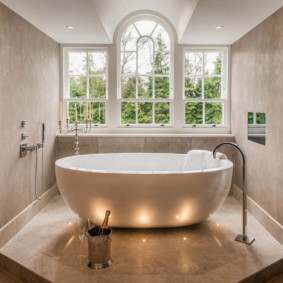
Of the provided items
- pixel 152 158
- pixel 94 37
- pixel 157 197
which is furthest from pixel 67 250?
pixel 94 37

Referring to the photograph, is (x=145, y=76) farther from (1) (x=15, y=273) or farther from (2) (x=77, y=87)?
(1) (x=15, y=273)

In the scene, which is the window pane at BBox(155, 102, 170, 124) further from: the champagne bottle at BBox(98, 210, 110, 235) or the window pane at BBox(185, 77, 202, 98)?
the champagne bottle at BBox(98, 210, 110, 235)

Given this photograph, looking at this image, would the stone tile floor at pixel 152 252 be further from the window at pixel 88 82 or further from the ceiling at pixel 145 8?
the ceiling at pixel 145 8

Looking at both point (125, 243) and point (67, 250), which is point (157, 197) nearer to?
point (125, 243)

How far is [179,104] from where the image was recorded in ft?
16.1

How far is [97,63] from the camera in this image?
494cm

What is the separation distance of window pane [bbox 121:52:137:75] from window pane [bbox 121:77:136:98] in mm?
104

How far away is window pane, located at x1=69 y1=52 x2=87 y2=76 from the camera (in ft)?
16.2

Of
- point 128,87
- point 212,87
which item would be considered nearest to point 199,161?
point 212,87

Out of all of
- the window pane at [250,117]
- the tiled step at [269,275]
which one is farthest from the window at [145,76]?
the tiled step at [269,275]

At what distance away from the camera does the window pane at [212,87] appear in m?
4.94

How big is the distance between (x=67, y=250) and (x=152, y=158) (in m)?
1.78

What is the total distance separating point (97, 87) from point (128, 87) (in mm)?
469

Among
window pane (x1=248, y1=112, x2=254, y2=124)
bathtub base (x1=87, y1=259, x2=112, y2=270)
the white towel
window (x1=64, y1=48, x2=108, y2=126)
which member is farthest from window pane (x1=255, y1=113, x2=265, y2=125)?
window (x1=64, y1=48, x2=108, y2=126)
